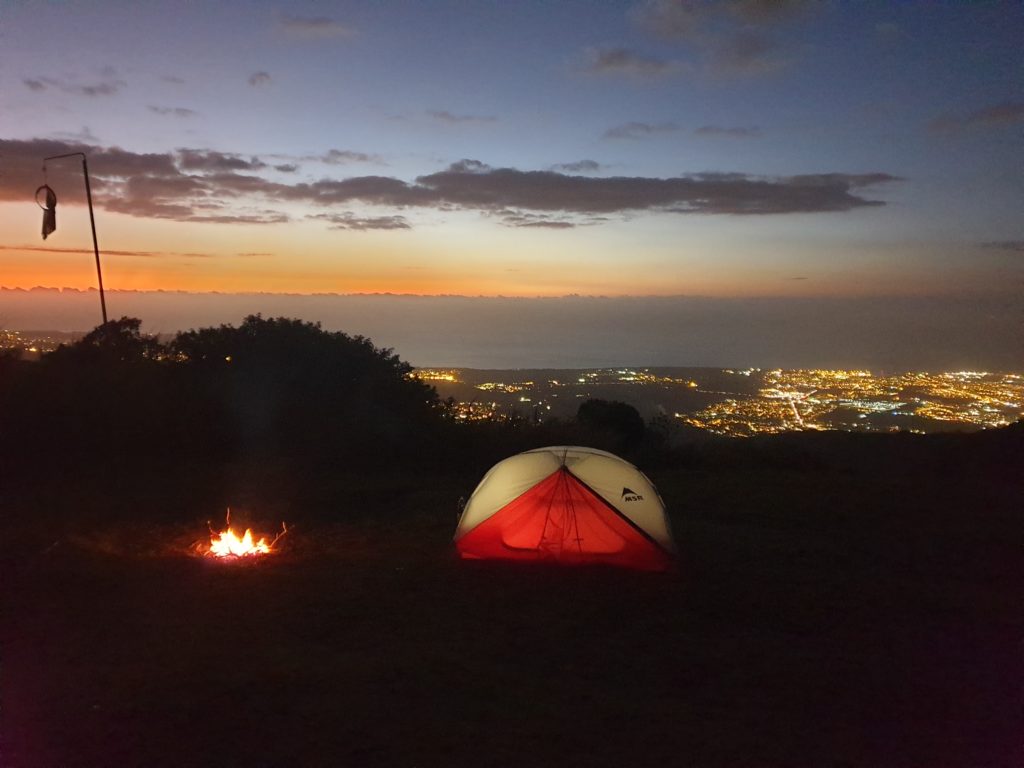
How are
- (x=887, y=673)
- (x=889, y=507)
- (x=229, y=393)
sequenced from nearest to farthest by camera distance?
(x=887, y=673), (x=889, y=507), (x=229, y=393)

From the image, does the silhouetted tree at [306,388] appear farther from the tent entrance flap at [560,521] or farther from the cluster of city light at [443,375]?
the cluster of city light at [443,375]

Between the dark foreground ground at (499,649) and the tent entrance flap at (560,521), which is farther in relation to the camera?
the tent entrance flap at (560,521)

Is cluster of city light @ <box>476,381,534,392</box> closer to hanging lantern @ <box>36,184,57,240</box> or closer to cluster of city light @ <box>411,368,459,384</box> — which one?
cluster of city light @ <box>411,368,459,384</box>

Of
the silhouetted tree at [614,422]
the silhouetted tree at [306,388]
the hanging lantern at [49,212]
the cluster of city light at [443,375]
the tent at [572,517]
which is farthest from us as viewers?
the cluster of city light at [443,375]

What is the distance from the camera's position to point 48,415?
17.8m

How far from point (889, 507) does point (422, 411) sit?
12.0m

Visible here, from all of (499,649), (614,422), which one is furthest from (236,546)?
(614,422)

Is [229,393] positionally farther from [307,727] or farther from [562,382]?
[562,382]

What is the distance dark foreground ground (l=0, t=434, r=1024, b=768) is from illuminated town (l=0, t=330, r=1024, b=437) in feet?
40.2

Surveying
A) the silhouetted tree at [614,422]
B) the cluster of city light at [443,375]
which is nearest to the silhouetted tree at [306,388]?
the silhouetted tree at [614,422]

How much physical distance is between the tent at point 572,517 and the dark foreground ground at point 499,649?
0.39 metres

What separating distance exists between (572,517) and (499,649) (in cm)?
319

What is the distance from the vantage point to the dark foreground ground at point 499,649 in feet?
17.4

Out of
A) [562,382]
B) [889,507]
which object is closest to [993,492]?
[889,507]
